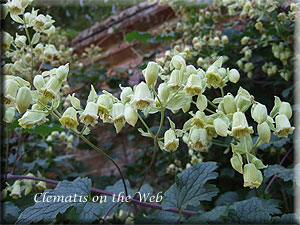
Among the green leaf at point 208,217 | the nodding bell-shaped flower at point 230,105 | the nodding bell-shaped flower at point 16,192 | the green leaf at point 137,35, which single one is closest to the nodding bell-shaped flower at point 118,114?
the nodding bell-shaped flower at point 230,105

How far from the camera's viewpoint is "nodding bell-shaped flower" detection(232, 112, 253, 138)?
0.59 meters

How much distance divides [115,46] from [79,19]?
0.60 m

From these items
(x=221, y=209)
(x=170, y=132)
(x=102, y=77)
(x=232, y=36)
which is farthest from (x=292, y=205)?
(x=102, y=77)

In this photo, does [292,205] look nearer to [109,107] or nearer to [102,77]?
[109,107]

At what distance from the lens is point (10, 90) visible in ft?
1.98

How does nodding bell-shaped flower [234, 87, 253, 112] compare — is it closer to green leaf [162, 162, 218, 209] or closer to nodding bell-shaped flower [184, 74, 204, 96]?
nodding bell-shaped flower [184, 74, 204, 96]

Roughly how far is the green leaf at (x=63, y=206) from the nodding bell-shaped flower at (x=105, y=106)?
9.3 inches

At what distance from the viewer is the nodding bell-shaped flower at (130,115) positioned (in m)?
0.59

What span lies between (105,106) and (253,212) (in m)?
0.46

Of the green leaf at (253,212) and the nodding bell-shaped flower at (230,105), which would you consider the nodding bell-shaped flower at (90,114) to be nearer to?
the nodding bell-shaped flower at (230,105)

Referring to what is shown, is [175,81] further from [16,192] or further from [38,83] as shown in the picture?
[16,192]

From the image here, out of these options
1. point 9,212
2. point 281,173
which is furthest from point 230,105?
point 9,212

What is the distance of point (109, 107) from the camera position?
2.12 ft

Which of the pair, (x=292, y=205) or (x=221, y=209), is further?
(x=292, y=205)
